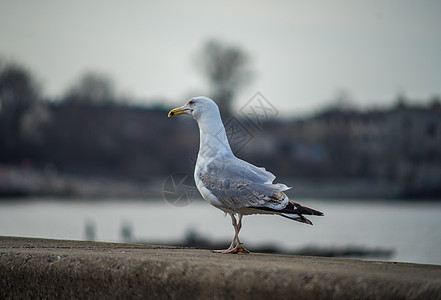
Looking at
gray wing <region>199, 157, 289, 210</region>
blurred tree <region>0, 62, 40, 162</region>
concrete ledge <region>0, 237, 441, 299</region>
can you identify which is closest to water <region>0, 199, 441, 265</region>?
blurred tree <region>0, 62, 40, 162</region>

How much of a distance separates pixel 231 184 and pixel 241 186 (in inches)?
4.0

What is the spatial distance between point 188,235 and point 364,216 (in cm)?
2547

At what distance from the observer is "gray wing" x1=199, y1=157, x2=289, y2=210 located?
16.6ft

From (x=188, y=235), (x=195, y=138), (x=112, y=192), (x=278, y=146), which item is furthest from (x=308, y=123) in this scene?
(x=188, y=235)

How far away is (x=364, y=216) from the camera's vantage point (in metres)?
48.7

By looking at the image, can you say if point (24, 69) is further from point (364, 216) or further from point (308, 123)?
point (364, 216)

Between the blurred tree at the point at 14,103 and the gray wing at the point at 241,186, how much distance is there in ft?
200

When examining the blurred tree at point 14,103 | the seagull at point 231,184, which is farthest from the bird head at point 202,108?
the blurred tree at point 14,103

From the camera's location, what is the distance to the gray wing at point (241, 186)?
200 inches

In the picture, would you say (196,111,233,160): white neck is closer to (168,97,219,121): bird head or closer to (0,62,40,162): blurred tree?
(168,97,219,121): bird head

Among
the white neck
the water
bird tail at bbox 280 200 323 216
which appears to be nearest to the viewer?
bird tail at bbox 280 200 323 216

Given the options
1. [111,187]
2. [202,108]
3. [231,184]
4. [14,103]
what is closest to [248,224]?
[111,187]

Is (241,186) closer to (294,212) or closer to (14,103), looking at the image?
(294,212)

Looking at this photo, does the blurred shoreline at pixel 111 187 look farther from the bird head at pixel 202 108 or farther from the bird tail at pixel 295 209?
the bird tail at pixel 295 209
